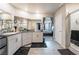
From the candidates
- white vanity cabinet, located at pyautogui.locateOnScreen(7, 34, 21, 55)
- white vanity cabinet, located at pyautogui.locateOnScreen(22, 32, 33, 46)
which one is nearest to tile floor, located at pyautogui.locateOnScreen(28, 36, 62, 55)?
Result: white vanity cabinet, located at pyautogui.locateOnScreen(7, 34, 21, 55)

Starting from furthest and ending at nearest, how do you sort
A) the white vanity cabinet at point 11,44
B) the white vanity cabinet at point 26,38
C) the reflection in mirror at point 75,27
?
the white vanity cabinet at point 26,38 < the reflection in mirror at point 75,27 < the white vanity cabinet at point 11,44

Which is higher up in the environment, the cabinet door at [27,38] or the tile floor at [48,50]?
the cabinet door at [27,38]

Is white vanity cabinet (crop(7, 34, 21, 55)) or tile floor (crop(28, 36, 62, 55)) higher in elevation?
white vanity cabinet (crop(7, 34, 21, 55))

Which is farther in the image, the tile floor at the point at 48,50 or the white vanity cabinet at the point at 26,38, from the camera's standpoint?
the white vanity cabinet at the point at 26,38

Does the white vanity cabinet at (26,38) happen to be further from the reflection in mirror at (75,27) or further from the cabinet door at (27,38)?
the reflection in mirror at (75,27)

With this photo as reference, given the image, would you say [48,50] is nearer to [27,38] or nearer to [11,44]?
[11,44]

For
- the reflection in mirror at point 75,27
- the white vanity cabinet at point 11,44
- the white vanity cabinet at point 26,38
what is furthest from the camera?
the white vanity cabinet at point 26,38

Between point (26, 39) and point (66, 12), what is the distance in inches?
96.0

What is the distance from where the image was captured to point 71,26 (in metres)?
2.95

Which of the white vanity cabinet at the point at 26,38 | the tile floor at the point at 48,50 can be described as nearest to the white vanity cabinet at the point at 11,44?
the tile floor at the point at 48,50

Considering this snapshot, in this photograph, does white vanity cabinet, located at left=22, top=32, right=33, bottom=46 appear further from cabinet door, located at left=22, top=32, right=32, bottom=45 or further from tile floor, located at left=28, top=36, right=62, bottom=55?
tile floor, located at left=28, top=36, right=62, bottom=55

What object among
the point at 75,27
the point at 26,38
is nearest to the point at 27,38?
the point at 26,38
